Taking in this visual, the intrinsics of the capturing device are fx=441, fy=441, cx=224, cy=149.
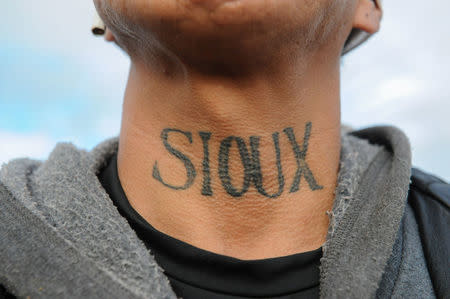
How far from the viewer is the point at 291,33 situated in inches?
60.4

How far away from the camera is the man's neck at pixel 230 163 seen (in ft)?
5.25

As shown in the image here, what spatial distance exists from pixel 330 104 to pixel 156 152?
2.40ft

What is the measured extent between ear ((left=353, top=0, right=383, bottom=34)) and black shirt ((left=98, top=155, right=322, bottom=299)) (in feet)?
3.48

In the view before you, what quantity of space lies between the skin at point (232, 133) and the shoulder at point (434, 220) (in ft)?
1.25

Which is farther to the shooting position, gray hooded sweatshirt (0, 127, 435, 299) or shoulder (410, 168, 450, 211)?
shoulder (410, 168, 450, 211)

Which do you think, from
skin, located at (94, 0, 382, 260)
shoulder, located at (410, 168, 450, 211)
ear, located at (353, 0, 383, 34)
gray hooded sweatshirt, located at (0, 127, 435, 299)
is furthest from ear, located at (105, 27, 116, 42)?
shoulder, located at (410, 168, 450, 211)

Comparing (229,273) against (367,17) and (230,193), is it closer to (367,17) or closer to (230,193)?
(230,193)

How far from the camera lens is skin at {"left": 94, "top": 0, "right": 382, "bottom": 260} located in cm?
155

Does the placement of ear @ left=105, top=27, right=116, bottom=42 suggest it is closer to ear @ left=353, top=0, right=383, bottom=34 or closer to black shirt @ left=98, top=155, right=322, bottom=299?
black shirt @ left=98, top=155, right=322, bottom=299

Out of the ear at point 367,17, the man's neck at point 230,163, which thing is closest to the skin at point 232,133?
the man's neck at point 230,163

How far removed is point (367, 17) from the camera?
2006 millimetres

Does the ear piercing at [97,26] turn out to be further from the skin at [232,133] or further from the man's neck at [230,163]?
the man's neck at [230,163]

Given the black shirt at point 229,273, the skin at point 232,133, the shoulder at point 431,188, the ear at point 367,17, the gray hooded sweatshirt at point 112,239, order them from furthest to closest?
the ear at point 367,17, the shoulder at point 431,188, the skin at point 232,133, the black shirt at point 229,273, the gray hooded sweatshirt at point 112,239

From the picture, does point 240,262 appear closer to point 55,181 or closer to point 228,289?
point 228,289
